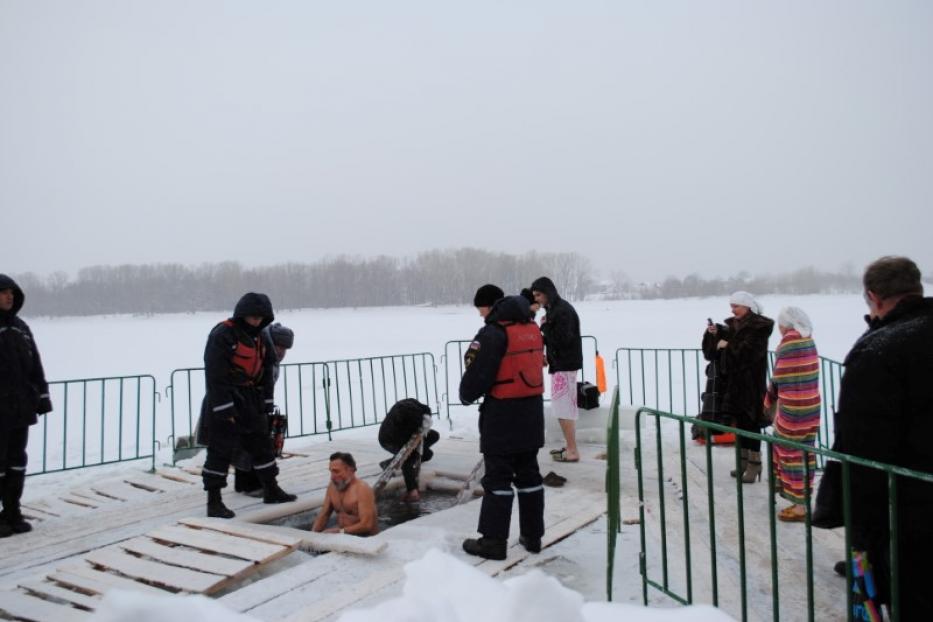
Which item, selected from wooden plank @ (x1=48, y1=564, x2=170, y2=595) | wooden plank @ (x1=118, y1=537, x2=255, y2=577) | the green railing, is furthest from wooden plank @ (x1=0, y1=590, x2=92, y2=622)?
the green railing

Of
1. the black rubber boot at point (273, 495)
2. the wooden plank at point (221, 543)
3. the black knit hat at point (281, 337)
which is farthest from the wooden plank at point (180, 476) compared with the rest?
the wooden plank at point (221, 543)

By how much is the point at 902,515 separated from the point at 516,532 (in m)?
2.73

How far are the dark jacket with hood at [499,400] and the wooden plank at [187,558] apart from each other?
6.01 feet

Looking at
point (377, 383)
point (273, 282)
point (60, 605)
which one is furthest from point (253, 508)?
point (273, 282)

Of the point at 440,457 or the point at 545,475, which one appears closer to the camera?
the point at 545,475

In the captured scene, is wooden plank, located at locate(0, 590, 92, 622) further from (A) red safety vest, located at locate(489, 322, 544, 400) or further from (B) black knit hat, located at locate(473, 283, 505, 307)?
(B) black knit hat, located at locate(473, 283, 505, 307)

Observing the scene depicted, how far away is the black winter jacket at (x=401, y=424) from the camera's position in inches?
255

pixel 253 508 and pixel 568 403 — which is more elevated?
pixel 568 403

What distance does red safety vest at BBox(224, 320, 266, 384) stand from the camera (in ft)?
18.2

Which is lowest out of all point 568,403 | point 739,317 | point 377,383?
point 377,383

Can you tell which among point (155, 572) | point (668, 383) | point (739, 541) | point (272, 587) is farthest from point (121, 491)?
point (668, 383)

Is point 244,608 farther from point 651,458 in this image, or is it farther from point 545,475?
point 651,458

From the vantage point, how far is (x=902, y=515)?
8.44 ft

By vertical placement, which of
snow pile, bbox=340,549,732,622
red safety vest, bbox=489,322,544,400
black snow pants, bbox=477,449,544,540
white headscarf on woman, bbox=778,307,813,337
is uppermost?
white headscarf on woman, bbox=778,307,813,337
